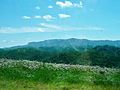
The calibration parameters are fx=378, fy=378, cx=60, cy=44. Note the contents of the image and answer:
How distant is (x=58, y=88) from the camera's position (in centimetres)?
2342

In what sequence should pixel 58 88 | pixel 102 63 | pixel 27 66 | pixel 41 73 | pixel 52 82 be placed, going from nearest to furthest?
pixel 58 88 → pixel 52 82 → pixel 41 73 → pixel 27 66 → pixel 102 63

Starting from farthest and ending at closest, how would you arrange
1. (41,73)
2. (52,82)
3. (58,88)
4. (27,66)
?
(27,66) < (41,73) < (52,82) < (58,88)

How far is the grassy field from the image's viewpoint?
78.1ft

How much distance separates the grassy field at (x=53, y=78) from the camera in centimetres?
2380

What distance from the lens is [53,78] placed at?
89.0 ft

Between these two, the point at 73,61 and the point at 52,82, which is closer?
the point at 52,82

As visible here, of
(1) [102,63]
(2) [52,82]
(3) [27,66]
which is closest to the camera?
(2) [52,82]

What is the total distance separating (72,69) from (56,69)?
1652 mm

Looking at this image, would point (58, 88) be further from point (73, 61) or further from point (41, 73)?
point (73, 61)

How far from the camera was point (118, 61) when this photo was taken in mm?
62844

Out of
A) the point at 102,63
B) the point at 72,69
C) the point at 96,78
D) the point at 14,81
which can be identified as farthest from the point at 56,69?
the point at 102,63

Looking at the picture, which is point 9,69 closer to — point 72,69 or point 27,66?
point 27,66

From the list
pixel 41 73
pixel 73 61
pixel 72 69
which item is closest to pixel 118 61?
pixel 73 61

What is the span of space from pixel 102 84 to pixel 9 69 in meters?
7.20
